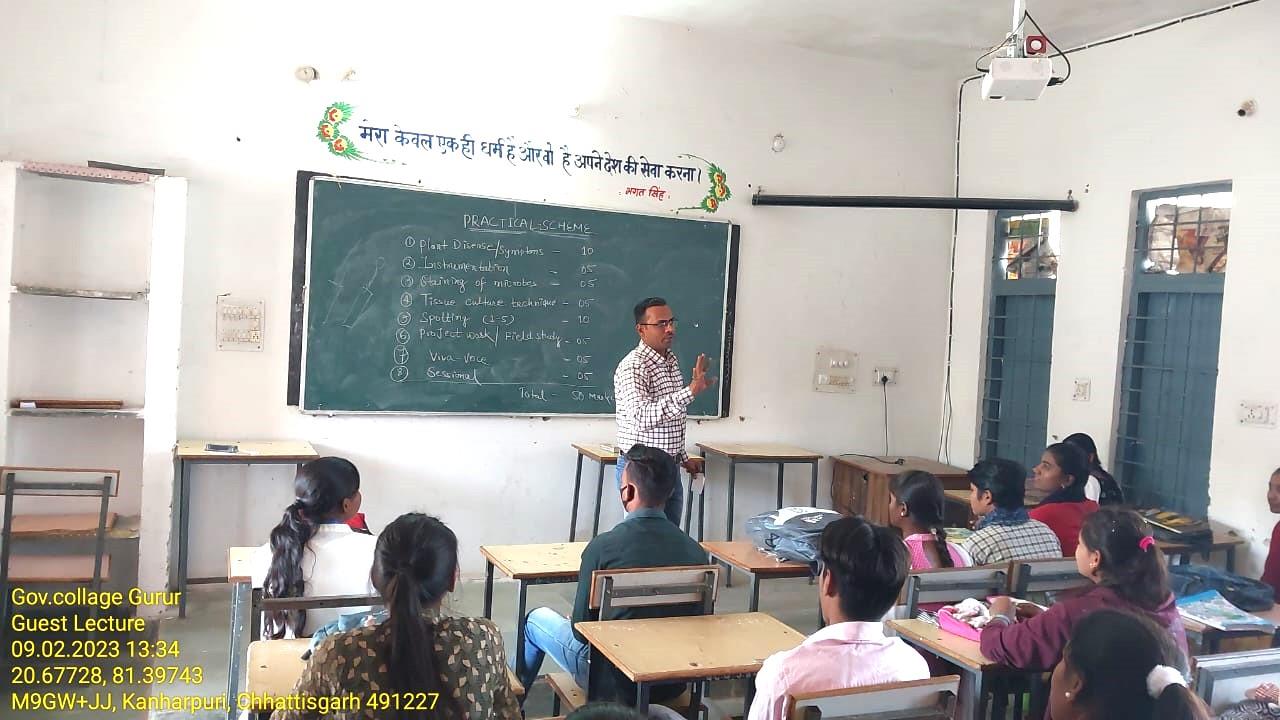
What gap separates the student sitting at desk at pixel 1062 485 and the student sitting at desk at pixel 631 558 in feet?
5.26

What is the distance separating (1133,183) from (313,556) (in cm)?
454

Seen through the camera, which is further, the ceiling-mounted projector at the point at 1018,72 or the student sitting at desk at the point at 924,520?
the ceiling-mounted projector at the point at 1018,72

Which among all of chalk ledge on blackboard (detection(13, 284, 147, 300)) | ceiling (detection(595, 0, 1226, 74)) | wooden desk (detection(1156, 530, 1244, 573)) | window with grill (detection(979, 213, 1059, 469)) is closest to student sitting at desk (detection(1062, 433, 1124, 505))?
wooden desk (detection(1156, 530, 1244, 573))

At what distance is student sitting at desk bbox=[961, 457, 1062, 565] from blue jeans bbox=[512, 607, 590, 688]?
1407 millimetres

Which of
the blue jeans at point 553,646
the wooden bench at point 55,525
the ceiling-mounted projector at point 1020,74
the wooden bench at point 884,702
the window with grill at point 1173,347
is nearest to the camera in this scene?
the wooden bench at point 884,702

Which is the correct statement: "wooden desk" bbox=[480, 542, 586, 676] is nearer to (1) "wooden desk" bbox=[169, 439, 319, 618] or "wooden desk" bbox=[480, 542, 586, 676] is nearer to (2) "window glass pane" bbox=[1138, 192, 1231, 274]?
(1) "wooden desk" bbox=[169, 439, 319, 618]

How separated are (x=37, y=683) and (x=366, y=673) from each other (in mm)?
2611

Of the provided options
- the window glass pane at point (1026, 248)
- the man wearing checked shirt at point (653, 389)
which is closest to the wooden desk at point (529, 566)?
the man wearing checked shirt at point (653, 389)

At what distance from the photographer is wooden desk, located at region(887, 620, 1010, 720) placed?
8.30 ft

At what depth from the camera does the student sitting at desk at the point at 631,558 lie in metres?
2.70

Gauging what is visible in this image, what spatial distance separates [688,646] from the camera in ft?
7.92

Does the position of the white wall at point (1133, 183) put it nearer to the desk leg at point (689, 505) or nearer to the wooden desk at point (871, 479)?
the wooden desk at point (871, 479)

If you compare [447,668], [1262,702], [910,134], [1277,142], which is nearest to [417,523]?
[447,668]

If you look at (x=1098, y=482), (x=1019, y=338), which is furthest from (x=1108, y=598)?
(x=1019, y=338)
